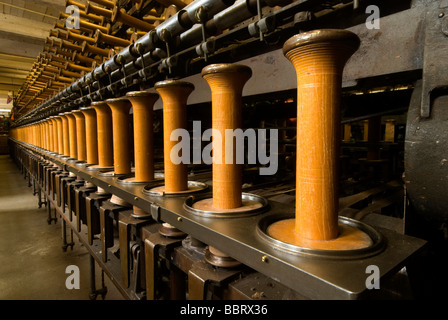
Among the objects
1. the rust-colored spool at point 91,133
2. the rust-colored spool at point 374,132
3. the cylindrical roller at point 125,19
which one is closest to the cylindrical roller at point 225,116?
the cylindrical roller at point 125,19

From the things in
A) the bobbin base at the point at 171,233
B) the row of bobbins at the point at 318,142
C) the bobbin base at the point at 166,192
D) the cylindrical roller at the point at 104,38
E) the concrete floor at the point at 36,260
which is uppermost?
the cylindrical roller at the point at 104,38

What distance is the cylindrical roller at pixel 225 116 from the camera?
0.87 m

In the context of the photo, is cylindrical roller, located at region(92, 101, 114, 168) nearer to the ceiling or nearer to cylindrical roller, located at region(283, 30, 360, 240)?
cylindrical roller, located at region(283, 30, 360, 240)

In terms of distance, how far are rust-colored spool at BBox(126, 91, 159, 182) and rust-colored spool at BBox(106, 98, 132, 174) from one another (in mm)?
268

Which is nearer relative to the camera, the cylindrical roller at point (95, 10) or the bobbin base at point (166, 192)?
the bobbin base at point (166, 192)

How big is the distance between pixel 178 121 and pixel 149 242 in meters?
0.51

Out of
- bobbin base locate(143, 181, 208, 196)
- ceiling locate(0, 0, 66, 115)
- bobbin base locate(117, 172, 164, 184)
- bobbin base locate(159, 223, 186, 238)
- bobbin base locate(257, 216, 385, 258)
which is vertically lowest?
bobbin base locate(159, 223, 186, 238)

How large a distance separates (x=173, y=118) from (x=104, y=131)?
3.41 ft

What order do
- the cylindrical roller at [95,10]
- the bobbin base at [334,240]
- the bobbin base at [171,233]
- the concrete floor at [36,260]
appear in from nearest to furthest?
the bobbin base at [334,240], the bobbin base at [171,233], the cylindrical roller at [95,10], the concrete floor at [36,260]

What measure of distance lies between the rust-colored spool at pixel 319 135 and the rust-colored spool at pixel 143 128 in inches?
36.9

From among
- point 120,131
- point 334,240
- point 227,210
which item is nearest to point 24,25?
point 120,131

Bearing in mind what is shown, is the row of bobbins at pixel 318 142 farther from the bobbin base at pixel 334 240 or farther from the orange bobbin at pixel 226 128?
the orange bobbin at pixel 226 128

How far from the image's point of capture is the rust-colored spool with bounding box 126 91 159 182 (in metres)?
1.41

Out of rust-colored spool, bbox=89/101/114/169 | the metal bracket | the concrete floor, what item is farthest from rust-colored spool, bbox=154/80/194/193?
the concrete floor
